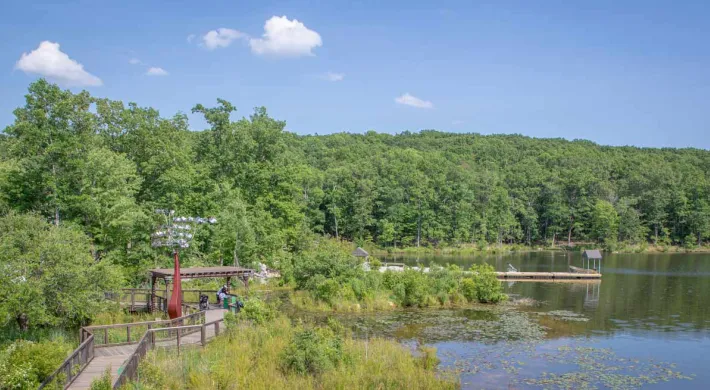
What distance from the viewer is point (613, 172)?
98.5 meters

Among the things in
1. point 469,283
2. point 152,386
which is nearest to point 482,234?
point 469,283

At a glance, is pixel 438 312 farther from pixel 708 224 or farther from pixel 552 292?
pixel 708 224

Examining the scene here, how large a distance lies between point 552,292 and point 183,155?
29.9 meters

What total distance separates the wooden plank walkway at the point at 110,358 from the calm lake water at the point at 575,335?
8.75m

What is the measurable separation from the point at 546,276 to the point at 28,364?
41633 mm

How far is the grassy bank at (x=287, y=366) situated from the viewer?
15141 mm

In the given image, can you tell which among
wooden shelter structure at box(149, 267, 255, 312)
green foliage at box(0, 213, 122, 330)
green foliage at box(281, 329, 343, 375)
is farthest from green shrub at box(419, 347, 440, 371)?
green foliage at box(0, 213, 122, 330)

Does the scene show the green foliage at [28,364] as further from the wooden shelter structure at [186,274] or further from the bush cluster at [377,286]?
the bush cluster at [377,286]

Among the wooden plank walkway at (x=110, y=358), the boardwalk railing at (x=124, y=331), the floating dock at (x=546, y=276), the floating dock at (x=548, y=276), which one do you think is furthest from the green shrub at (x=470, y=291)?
the boardwalk railing at (x=124, y=331)

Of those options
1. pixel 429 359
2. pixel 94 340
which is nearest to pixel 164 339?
pixel 94 340

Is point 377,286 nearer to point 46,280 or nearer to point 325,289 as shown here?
point 325,289

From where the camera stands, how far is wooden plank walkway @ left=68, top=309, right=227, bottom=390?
14.9m

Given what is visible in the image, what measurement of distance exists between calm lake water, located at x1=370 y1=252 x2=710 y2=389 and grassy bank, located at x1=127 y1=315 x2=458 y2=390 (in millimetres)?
2165

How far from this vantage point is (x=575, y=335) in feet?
83.6
